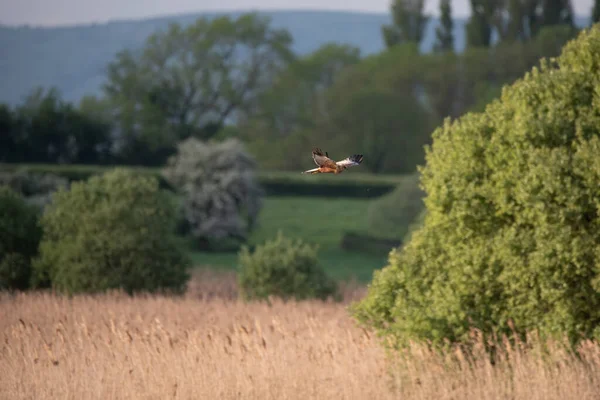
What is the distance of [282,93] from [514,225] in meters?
69.3

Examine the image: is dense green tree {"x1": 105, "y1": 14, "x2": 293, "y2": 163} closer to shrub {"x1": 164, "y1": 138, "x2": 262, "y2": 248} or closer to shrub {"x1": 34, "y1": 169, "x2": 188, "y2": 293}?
shrub {"x1": 164, "y1": 138, "x2": 262, "y2": 248}

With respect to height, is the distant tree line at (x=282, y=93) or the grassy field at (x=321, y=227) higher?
A: the distant tree line at (x=282, y=93)

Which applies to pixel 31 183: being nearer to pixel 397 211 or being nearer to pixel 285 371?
pixel 397 211

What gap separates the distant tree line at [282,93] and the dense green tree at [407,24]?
18.4 ft

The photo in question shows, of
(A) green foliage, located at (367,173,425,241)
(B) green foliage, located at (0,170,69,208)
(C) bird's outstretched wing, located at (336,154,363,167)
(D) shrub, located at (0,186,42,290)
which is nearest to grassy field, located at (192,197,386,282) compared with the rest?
(A) green foliage, located at (367,173,425,241)

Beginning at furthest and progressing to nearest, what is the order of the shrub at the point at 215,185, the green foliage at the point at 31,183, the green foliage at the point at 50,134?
the green foliage at the point at 50,134 → the shrub at the point at 215,185 → the green foliage at the point at 31,183

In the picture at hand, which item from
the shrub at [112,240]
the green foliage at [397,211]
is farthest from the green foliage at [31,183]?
the shrub at [112,240]

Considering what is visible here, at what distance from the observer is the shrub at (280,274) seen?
22781 mm

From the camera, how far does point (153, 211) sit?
883 inches

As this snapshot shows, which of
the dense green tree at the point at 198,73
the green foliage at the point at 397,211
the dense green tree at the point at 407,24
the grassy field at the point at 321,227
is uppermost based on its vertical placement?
the dense green tree at the point at 407,24

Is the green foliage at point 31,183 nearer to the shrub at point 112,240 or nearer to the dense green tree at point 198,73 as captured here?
the shrub at point 112,240

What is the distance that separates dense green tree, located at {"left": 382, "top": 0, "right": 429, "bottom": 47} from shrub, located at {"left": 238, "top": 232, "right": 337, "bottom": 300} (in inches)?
2839

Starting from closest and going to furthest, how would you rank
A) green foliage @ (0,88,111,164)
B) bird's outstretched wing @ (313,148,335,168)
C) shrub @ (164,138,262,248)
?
bird's outstretched wing @ (313,148,335,168) < shrub @ (164,138,262,248) < green foliage @ (0,88,111,164)

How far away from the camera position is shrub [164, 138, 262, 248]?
139 feet
